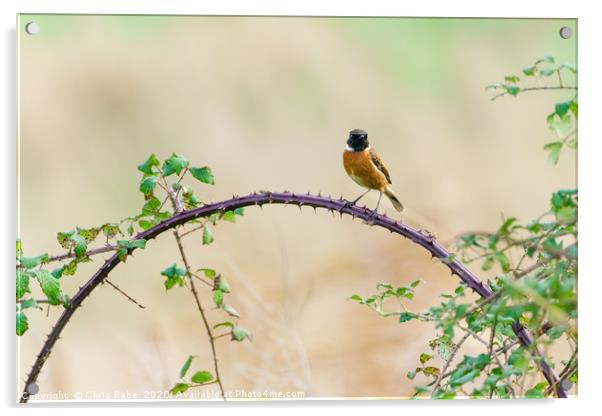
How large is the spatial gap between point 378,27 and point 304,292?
1.09 meters

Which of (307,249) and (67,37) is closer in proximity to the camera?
(67,37)

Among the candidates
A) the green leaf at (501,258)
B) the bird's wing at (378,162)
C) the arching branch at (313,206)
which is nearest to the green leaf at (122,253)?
the arching branch at (313,206)

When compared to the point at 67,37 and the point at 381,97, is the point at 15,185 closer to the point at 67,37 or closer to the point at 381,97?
the point at 67,37

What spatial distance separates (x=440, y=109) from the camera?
3.45 metres

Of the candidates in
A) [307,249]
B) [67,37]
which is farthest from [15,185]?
[307,249]

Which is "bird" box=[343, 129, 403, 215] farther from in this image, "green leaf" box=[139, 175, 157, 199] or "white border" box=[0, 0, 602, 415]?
"green leaf" box=[139, 175, 157, 199]

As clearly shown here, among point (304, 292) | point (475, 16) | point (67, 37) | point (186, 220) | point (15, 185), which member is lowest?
point (186, 220)

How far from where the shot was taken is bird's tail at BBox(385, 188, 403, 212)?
326cm

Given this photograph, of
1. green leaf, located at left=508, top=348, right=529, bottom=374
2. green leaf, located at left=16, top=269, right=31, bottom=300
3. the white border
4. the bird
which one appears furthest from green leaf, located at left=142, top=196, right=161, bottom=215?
green leaf, located at left=508, top=348, right=529, bottom=374

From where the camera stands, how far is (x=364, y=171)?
10.4 ft

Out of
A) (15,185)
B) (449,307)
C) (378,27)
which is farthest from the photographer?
(378,27)

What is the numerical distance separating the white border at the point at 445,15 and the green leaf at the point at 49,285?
67 centimetres

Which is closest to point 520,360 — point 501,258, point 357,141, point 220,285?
point 501,258

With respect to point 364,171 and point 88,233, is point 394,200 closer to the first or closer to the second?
point 364,171
